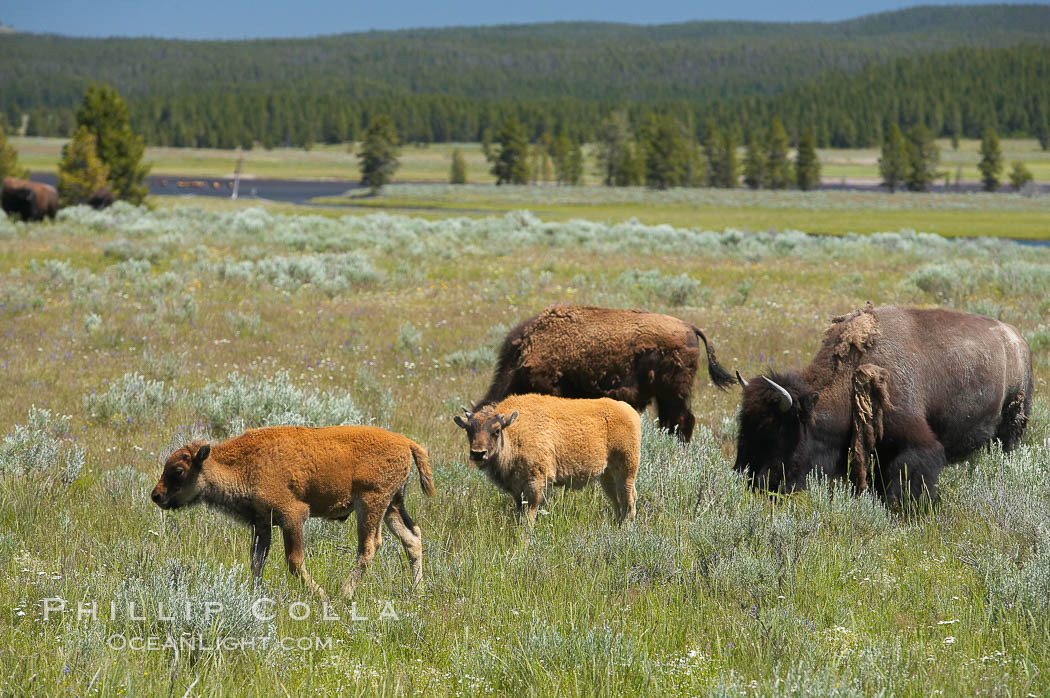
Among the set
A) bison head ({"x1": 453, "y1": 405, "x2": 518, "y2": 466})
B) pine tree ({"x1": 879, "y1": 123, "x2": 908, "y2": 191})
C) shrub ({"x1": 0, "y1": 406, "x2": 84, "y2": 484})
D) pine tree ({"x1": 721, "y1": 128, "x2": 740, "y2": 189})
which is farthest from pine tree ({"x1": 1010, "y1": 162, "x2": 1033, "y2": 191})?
shrub ({"x1": 0, "y1": 406, "x2": 84, "y2": 484})

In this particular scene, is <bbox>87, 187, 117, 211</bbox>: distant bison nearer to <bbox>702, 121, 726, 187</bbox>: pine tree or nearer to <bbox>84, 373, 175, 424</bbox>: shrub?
<bbox>84, 373, 175, 424</bbox>: shrub

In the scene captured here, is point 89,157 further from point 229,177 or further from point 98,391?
point 229,177

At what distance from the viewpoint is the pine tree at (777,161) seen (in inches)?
4584

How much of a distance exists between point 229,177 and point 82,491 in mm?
132988

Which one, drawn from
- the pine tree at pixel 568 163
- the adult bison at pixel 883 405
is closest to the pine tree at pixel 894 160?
the pine tree at pixel 568 163

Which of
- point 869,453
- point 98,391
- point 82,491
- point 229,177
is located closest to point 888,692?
point 869,453

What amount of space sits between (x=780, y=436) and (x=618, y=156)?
122 meters

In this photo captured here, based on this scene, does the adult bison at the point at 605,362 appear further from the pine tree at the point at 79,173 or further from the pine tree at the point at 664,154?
the pine tree at the point at 664,154

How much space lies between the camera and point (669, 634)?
423 cm

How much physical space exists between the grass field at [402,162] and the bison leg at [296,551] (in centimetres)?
12705

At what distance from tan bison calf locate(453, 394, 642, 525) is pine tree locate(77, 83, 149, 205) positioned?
40.5 meters

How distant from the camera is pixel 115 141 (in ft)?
140

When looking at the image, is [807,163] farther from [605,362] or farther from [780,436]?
[780,436]

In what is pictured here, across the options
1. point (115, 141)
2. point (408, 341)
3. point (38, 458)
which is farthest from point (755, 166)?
point (38, 458)
